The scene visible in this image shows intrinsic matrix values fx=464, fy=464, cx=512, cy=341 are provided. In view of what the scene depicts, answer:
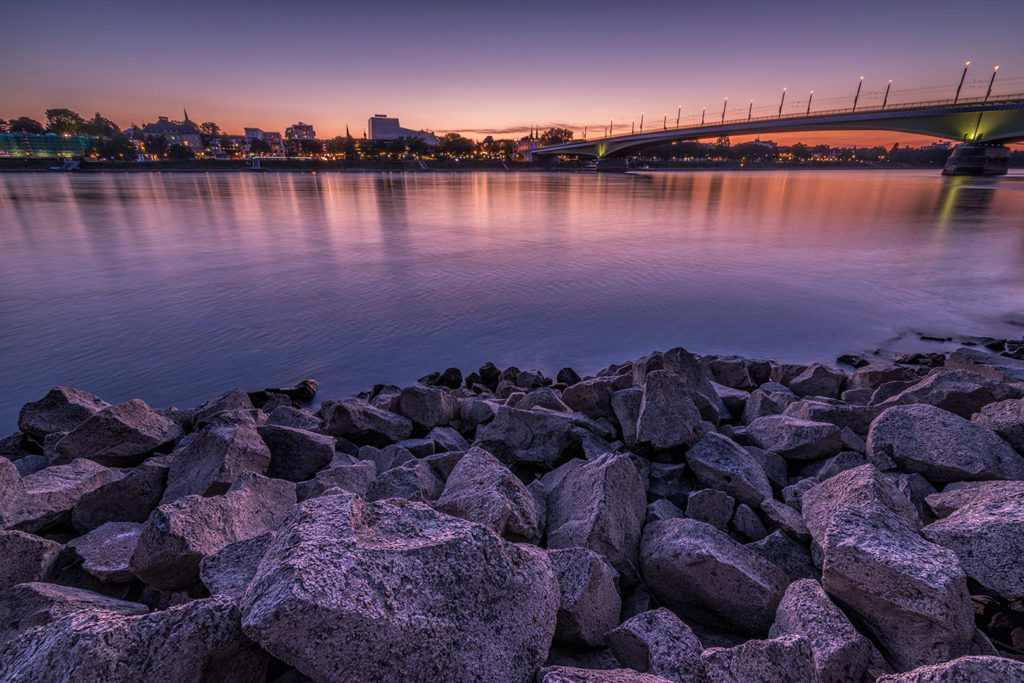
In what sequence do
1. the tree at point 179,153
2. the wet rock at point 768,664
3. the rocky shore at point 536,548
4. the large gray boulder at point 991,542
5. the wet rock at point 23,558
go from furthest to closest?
the tree at point 179,153 < the wet rock at point 23,558 < the large gray boulder at point 991,542 < the wet rock at point 768,664 < the rocky shore at point 536,548

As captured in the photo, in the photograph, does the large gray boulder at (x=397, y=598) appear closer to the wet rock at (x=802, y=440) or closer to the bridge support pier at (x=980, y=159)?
the wet rock at (x=802, y=440)

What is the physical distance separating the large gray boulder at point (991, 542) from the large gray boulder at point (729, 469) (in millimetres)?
1032

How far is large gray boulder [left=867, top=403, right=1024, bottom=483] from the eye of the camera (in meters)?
3.69

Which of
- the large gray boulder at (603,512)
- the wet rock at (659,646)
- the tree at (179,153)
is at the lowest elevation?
the large gray boulder at (603,512)

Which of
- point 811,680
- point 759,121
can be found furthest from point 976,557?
point 759,121

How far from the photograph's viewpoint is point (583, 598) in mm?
2389

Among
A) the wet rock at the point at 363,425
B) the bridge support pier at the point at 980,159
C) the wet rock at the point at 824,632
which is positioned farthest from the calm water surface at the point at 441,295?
the bridge support pier at the point at 980,159

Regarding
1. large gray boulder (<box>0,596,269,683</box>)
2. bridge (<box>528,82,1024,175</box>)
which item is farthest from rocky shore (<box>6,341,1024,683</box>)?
bridge (<box>528,82,1024,175</box>)

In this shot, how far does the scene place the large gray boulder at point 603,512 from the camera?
3.02 m

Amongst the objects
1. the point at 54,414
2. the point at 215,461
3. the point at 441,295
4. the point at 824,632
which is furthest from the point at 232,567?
the point at 441,295

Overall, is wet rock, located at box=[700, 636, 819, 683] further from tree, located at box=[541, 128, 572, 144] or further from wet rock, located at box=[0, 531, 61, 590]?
tree, located at box=[541, 128, 572, 144]

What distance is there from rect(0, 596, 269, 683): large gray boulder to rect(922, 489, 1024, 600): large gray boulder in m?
3.69

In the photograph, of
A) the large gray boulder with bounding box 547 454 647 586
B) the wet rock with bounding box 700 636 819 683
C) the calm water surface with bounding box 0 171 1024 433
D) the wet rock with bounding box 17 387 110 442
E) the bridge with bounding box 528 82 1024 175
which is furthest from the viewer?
the bridge with bounding box 528 82 1024 175

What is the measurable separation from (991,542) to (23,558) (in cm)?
560
